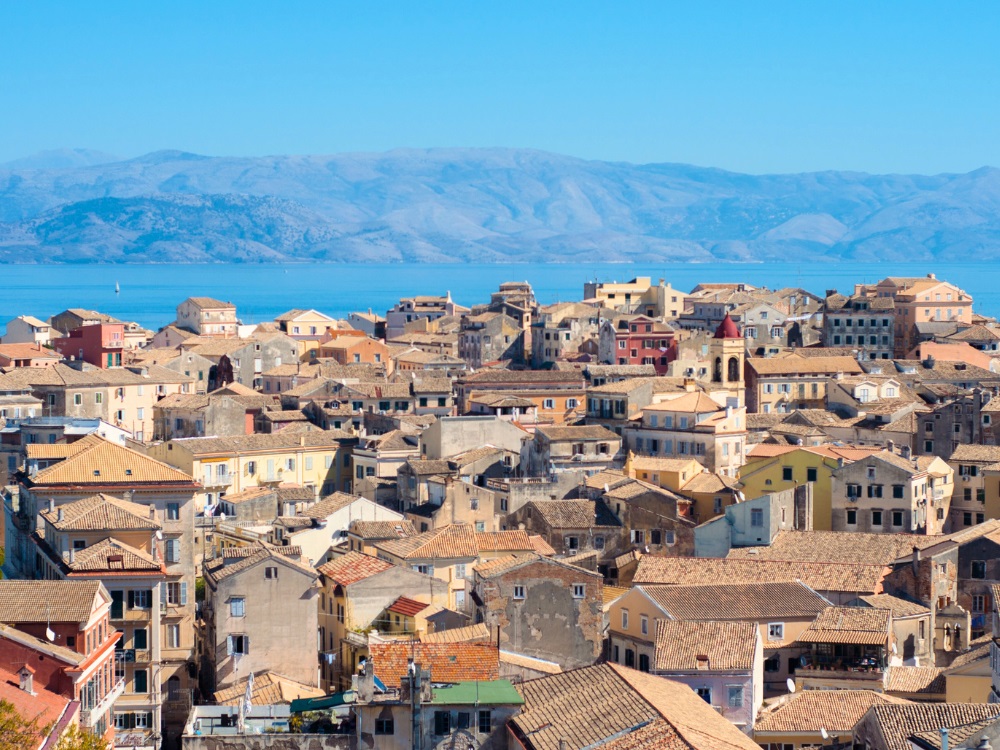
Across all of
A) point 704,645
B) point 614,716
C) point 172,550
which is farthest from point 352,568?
point 614,716

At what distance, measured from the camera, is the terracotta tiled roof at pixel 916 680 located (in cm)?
3453

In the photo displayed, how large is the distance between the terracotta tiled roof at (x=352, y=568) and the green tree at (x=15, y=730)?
47.2ft

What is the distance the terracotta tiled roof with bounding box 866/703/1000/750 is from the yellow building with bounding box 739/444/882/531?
24.0 m

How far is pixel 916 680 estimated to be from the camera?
116ft

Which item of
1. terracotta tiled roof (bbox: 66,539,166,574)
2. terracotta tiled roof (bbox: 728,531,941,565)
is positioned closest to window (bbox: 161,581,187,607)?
terracotta tiled roof (bbox: 66,539,166,574)

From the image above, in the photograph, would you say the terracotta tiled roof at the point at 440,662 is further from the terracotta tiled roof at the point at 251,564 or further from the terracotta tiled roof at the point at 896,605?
the terracotta tiled roof at the point at 896,605

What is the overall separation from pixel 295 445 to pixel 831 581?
1047 inches

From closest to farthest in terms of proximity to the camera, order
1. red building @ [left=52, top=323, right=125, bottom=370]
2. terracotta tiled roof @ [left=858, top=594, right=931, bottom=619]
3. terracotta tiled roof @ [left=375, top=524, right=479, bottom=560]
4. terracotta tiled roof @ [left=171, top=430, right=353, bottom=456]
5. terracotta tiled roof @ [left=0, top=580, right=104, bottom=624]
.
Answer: terracotta tiled roof @ [left=0, top=580, right=104, bottom=624] < terracotta tiled roof @ [left=858, top=594, right=931, bottom=619] < terracotta tiled roof @ [left=375, top=524, right=479, bottom=560] < terracotta tiled roof @ [left=171, top=430, right=353, bottom=456] < red building @ [left=52, top=323, right=125, bottom=370]

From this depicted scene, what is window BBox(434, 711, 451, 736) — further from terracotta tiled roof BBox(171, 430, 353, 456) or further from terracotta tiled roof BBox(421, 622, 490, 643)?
terracotta tiled roof BBox(171, 430, 353, 456)

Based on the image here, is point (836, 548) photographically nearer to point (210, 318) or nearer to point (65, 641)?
point (65, 641)

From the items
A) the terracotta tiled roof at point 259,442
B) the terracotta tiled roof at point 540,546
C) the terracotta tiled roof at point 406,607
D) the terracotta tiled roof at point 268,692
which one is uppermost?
the terracotta tiled roof at point 259,442

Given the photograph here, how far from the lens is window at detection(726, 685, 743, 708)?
32812 mm

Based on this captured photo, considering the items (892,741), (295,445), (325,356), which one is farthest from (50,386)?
(892,741)

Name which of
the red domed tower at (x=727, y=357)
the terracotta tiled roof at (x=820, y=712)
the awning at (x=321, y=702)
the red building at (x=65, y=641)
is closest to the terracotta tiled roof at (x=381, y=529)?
the awning at (x=321, y=702)
